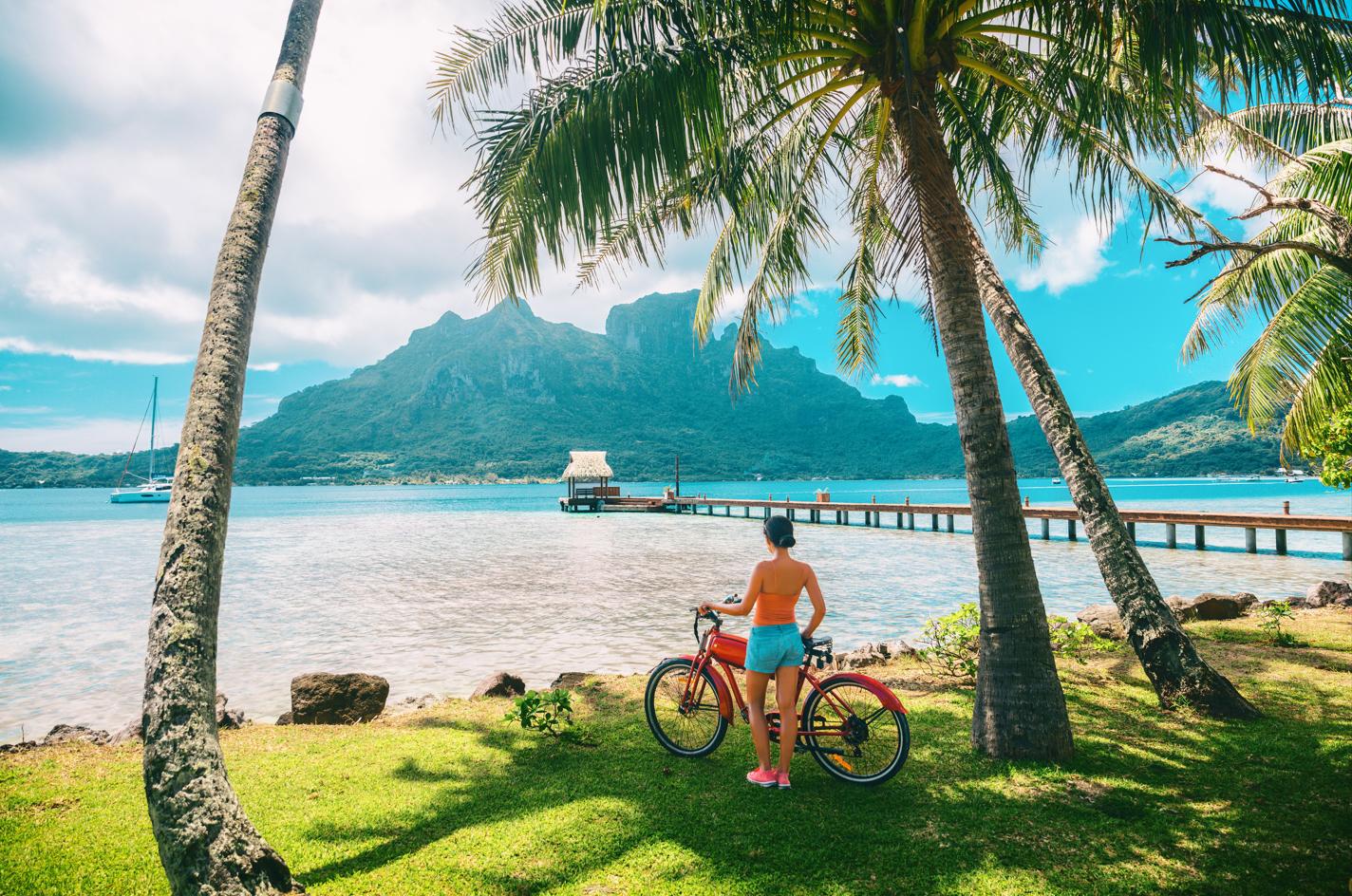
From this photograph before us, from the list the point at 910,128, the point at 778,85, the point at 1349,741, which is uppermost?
the point at 778,85

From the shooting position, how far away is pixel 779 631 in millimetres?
3969

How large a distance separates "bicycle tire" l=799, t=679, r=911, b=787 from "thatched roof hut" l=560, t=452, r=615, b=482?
48.3 m

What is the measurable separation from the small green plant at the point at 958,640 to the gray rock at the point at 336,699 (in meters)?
5.85

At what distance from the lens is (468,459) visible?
465 ft

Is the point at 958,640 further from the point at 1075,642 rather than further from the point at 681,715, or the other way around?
the point at 681,715

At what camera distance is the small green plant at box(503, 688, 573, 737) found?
5316 millimetres

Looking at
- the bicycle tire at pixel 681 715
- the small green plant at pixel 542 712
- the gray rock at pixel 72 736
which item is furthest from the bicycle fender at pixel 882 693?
the gray rock at pixel 72 736

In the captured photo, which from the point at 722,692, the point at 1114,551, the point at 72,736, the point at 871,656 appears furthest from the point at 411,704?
the point at 1114,551

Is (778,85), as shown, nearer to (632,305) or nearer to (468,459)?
(468,459)

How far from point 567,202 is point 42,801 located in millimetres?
5157

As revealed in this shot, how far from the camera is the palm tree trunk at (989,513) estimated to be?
447 centimetres

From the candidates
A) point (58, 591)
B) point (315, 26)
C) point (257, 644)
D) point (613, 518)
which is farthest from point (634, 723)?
point (613, 518)

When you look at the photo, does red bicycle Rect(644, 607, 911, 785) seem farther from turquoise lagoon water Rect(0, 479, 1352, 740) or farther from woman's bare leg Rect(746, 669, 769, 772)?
turquoise lagoon water Rect(0, 479, 1352, 740)

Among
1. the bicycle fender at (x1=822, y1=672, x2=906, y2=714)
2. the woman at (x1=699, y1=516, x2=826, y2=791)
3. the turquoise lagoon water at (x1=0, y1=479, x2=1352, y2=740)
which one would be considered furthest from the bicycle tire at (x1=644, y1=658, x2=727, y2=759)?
the turquoise lagoon water at (x1=0, y1=479, x2=1352, y2=740)
